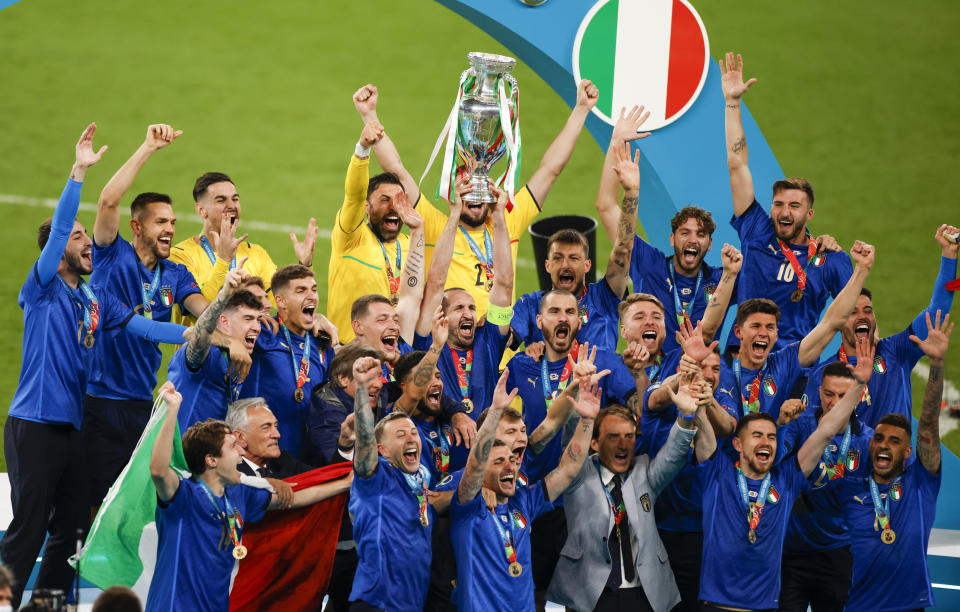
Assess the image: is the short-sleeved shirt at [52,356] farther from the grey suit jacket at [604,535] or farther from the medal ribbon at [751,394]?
the medal ribbon at [751,394]

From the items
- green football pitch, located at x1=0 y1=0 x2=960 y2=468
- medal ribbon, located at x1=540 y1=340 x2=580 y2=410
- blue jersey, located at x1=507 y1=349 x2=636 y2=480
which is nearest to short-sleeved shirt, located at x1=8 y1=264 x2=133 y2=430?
blue jersey, located at x1=507 y1=349 x2=636 y2=480

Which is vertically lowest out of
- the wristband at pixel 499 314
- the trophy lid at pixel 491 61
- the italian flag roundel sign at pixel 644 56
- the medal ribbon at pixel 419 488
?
the medal ribbon at pixel 419 488

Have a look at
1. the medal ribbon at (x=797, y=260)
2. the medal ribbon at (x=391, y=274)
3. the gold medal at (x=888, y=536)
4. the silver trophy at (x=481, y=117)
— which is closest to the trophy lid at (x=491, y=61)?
the silver trophy at (x=481, y=117)

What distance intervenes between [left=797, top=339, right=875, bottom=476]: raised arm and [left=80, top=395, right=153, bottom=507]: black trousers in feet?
11.2

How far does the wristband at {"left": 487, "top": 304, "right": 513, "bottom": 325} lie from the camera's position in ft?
22.4

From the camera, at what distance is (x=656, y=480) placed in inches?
249

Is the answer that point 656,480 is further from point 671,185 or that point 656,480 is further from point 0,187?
point 0,187

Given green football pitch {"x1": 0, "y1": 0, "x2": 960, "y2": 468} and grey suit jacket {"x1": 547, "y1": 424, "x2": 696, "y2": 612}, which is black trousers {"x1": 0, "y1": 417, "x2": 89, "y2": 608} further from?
green football pitch {"x1": 0, "y1": 0, "x2": 960, "y2": 468}

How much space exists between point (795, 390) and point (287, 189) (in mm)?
6583

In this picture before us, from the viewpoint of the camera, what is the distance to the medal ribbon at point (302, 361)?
6547mm

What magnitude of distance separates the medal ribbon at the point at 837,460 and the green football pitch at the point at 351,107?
4.85m

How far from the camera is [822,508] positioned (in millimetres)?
6816

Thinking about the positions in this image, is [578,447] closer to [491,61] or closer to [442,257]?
[442,257]

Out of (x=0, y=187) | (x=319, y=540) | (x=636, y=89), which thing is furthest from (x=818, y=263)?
(x=0, y=187)
